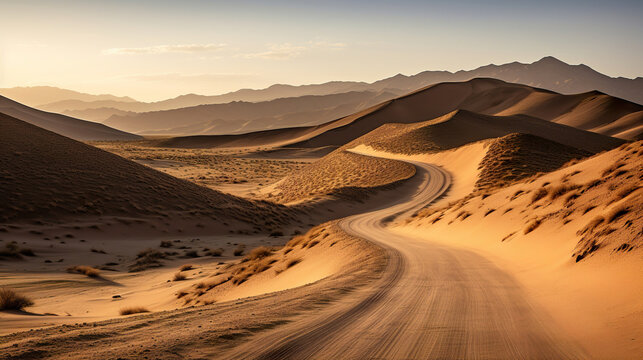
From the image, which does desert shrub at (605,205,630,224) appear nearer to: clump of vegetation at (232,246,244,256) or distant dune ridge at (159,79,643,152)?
clump of vegetation at (232,246,244,256)

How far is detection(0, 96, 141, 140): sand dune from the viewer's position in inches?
6439

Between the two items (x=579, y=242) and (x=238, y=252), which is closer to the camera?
(x=579, y=242)

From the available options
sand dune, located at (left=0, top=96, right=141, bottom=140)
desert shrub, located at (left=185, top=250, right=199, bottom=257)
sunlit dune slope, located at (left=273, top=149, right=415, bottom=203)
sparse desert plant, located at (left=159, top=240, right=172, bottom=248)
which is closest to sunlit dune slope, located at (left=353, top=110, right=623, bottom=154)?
sunlit dune slope, located at (left=273, top=149, right=415, bottom=203)

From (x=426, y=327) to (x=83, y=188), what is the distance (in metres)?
31.0

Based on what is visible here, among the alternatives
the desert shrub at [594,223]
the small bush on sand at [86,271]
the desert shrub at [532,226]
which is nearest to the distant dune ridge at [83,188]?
the small bush on sand at [86,271]

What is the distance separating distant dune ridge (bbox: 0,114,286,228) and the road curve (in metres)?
25.4

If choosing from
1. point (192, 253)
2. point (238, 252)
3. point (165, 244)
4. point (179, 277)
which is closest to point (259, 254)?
point (179, 277)

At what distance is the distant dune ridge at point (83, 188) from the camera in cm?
2861

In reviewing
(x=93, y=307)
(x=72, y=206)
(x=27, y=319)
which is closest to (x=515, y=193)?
(x=93, y=307)

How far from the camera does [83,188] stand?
31.3m

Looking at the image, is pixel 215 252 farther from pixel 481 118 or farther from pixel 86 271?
pixel 481 118

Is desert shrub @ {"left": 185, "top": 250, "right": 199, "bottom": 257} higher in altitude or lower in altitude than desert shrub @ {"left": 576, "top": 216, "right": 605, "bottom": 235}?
lower

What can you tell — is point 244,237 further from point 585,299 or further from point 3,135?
point 585,299

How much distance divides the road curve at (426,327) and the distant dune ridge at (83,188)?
25384mm
